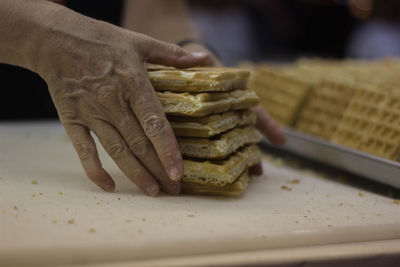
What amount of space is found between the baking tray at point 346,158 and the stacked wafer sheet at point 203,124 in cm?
72

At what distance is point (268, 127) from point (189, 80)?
85 cm

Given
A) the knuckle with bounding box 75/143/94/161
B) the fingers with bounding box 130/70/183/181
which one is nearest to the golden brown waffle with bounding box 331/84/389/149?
the fingers with bounding box 130/70/183/181

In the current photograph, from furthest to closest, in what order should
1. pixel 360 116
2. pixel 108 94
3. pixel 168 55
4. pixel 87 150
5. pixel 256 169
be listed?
pixel 360 116 < pixel 256 169 < pixel 168 55 < pixel 87 150 < pixel 108 94

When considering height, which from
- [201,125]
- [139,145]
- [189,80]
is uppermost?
[189,80]

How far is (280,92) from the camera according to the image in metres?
3.78

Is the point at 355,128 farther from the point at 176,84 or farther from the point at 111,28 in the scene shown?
the point at 111,28

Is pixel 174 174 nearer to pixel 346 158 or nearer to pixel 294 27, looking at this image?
pixel 346 158

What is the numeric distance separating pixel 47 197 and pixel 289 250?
40.8 inches

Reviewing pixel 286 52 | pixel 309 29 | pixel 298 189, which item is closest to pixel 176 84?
pixel 298 189

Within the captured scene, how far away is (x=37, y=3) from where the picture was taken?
2.02 metres

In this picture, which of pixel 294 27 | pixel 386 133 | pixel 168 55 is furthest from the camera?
pixel 294 27

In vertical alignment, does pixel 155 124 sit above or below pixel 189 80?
below

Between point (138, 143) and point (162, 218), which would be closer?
point (162, 218)

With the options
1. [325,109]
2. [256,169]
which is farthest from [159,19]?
[256,169]
